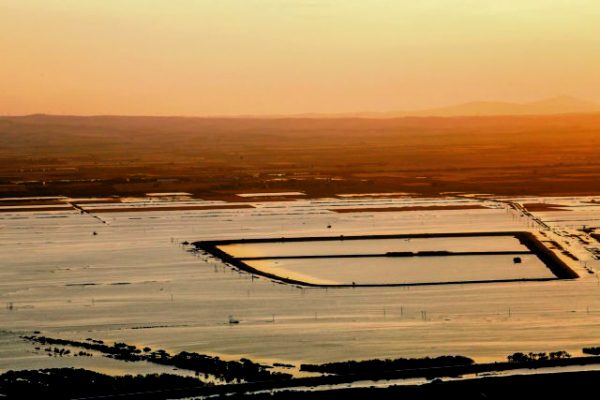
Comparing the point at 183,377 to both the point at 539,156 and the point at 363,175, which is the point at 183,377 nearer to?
the point at 363,175

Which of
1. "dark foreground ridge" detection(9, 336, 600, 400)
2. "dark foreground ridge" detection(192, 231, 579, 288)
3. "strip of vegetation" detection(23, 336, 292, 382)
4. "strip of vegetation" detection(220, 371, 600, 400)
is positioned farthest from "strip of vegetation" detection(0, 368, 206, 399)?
"dark foreground ridge" detection(192, 231, 579, 288)

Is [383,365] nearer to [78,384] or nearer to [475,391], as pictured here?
[475,391]

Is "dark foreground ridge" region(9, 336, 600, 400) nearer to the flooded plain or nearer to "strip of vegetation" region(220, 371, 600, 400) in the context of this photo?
"strip of vegetation" region(220, 371, 600, 400)

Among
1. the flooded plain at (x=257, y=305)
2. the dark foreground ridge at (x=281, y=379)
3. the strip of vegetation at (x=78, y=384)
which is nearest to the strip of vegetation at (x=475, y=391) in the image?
the dark foreground ridge at (x=281, y=379)

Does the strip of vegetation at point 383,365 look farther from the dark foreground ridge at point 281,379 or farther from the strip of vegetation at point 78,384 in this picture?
the strip of vegetation at point 78,384

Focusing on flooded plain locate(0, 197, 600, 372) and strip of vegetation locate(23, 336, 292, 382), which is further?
flooded plain locate(0, 197, 600, 372)

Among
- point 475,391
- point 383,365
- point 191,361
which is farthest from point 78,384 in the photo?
point 475,391
